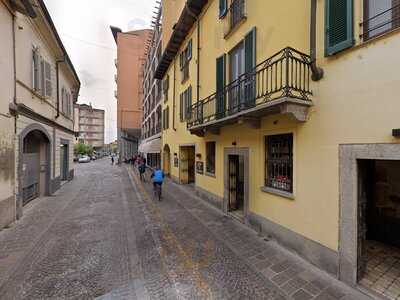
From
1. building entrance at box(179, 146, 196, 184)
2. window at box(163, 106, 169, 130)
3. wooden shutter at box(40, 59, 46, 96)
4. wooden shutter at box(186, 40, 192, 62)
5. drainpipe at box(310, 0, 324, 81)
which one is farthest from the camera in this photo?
window at box(163, 106, 169, 130)

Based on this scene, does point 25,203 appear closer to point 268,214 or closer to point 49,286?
point 49,286

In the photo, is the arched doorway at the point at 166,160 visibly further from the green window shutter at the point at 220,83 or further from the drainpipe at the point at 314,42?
the drainpipe at the point at 314,42

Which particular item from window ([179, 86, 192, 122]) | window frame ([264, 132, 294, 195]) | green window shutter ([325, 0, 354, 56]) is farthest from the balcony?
window ([179, 86, 192, 122])

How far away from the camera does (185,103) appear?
12.9 meters

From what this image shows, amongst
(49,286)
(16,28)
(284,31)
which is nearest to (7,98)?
(16,28)

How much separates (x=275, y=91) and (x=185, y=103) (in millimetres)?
9115

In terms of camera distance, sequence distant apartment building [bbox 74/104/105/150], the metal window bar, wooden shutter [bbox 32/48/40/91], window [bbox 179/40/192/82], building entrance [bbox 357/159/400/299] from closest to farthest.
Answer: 1. the metal window bar
2. building entrance [bbox 357/159/400/299]
3. wooden shutter [bbox 32/48/40/91]
4. window [bbox 179/40/192/82]
5. distant apartment building [bbox 74/104/105/150]

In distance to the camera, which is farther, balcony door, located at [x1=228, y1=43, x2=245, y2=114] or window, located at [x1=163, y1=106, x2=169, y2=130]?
window, located at [x1=163, y1=106, x2=169, y2=130]

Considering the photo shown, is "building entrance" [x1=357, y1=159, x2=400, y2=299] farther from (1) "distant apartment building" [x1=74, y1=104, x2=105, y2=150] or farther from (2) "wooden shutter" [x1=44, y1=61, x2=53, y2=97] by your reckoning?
(1) "distant apartment building" [x1=74, y1=104, x2=105, y2=150]

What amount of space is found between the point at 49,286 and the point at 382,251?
6934 millimetres

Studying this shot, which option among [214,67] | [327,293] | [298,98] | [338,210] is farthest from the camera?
[214,67]

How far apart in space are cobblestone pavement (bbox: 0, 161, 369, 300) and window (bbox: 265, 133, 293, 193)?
1.55 m

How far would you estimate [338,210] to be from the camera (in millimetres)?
3912

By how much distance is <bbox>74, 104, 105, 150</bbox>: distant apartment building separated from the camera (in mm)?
78188
